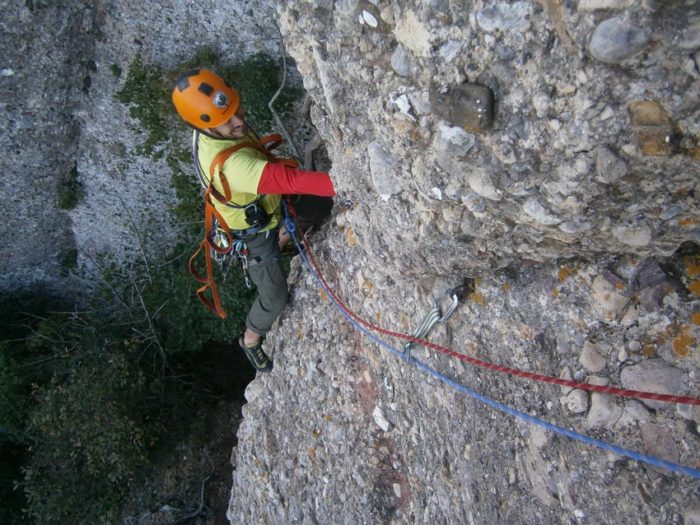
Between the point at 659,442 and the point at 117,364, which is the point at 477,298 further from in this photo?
the point at 117,364

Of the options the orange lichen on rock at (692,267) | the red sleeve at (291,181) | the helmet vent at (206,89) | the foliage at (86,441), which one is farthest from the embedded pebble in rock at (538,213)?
the foliage at (86,441)

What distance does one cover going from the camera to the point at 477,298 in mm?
2688

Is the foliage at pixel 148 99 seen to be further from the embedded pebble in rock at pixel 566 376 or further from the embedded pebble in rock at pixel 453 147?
the embedded pebble in rock at pixel 566 376

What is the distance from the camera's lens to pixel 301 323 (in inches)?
181

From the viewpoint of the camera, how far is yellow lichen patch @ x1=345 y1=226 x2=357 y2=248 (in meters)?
3.95

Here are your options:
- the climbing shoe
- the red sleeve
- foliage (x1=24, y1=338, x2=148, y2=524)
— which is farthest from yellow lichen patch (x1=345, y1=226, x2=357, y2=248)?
foliage (x1=24, y1=338, x2=148, y2=524)

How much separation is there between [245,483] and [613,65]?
15.6 feet

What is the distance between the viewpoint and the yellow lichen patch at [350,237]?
395 cm

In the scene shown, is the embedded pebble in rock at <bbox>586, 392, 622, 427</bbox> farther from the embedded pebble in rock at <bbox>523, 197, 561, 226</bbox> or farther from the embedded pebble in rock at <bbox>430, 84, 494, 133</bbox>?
the embedded pebble in rock at <bbox>430, 84, 494, 133</bbox>

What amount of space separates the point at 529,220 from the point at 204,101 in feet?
7.79

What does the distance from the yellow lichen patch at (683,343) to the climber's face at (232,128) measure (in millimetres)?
2850

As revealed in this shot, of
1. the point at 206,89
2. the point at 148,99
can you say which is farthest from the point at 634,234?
the point at 148,99

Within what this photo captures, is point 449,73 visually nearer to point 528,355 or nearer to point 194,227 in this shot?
point 528,355

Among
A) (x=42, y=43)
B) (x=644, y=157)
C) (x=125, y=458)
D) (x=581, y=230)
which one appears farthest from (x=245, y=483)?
(x=42, y=43)
